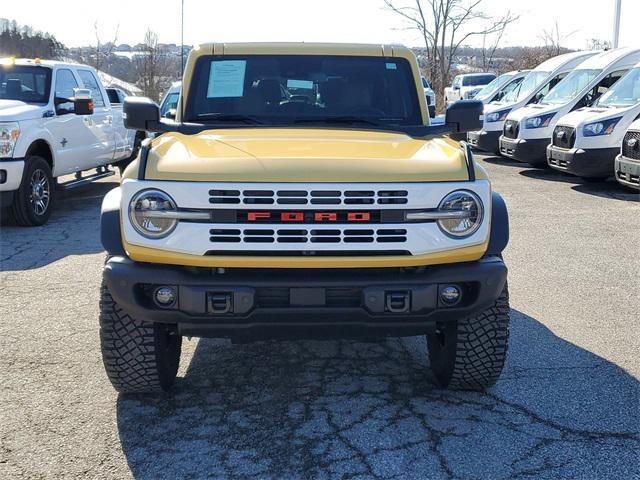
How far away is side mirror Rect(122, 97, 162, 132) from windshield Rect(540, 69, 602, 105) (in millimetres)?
10943

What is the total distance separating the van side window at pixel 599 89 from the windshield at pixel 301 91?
9328mm

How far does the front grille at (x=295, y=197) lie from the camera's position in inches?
133

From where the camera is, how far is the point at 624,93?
39.4 ft

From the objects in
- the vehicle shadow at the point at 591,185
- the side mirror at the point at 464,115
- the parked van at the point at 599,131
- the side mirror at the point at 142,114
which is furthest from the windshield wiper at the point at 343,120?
the parked van at the point at 599,131

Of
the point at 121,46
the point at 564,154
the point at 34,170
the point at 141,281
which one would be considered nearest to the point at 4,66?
the point at 34,170

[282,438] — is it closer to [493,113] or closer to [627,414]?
[627,414]

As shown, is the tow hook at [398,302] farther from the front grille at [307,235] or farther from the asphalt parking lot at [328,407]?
the asphalt parking lot at [328,407]

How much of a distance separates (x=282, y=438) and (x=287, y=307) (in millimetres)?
640

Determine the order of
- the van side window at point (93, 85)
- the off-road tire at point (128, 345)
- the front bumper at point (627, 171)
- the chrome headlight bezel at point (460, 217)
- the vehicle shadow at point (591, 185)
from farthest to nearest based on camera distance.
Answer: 1. the vehicle shadow at point (591, 185)
2. the van side window at point (93, 85)
3. the front bumper at point (627, 171)
4. the off-road tire at point (128, 345)
5. the chrome headlight bezel at point (460, 217)

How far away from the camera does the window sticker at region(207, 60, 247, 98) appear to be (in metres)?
4.76

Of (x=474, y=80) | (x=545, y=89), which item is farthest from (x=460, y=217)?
(x=474, y=80)

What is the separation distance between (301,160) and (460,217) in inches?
31.0

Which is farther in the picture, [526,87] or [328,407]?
[526,87]

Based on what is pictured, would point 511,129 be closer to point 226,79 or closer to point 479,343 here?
point 226,79
